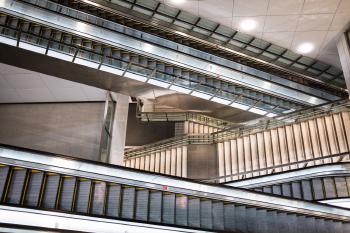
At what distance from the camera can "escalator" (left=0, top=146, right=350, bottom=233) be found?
4.50 metres

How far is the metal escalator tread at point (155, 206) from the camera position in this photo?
5.18 meters

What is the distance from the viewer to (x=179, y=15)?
9031mm

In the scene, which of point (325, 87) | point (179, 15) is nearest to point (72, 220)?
point (179, 15)

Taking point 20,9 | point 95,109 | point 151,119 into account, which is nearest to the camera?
point 20,9

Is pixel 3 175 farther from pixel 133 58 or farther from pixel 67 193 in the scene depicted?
pixel 133 58

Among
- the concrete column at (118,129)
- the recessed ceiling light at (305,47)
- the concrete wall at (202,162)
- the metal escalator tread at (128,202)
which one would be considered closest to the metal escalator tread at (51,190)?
the metal escalator tread at (128,202)

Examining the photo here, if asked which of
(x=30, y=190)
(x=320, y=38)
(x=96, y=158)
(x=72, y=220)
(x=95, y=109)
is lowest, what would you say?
(x=72, y=220)

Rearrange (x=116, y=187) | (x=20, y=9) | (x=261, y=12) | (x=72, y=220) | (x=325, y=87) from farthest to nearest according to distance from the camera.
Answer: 1. (x=325, y=87)
2. (x=261, y=12)
3. (x=20, y=9)
4. (x=116, y=187)
5. (x=72, y=220)

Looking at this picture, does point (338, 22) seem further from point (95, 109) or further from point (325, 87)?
point (95, 109)

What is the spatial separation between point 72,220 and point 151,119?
9.37 metres

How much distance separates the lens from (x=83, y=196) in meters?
4.89

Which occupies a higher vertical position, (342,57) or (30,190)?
(342,57)

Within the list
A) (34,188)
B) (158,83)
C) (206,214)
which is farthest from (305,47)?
(34,188)

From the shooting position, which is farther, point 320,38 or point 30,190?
point 320,38
